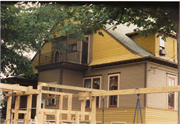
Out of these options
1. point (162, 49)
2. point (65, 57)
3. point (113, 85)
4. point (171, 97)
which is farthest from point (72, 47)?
point (171, 97)

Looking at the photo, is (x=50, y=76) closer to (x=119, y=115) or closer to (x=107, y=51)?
(x=107, y=51)

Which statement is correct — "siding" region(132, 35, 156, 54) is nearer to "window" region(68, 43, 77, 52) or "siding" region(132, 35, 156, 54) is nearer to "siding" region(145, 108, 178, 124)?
"siding" region(145, 108, 178, 124)

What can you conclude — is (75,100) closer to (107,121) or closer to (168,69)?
(107,121)

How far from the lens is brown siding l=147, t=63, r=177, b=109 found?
18344mm

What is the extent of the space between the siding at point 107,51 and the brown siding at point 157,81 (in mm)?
1898

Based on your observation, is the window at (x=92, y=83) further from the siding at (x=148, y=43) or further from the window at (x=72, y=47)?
the siding at (x=148, y=43)

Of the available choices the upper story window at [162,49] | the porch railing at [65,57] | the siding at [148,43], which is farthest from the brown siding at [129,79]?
the porch railing at [65,57]

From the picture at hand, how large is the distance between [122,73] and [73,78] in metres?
4.19

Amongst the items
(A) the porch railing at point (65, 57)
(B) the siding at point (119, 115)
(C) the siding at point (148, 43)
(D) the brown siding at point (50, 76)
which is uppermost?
(C) the siding at point (148, 43)

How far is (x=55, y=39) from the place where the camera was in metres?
23.8

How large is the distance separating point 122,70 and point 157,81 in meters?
2.60

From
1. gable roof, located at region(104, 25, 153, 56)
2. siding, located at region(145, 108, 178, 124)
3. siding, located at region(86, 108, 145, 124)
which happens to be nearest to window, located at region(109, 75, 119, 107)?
siding, located at region(86, 108, 145, 124)

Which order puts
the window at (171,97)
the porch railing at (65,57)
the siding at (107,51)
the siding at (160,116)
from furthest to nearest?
the porch railing at (65,57) → the siding at (107,51) → the window at (171,97) → the siding at (160,116)

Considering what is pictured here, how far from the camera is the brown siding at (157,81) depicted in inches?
722
